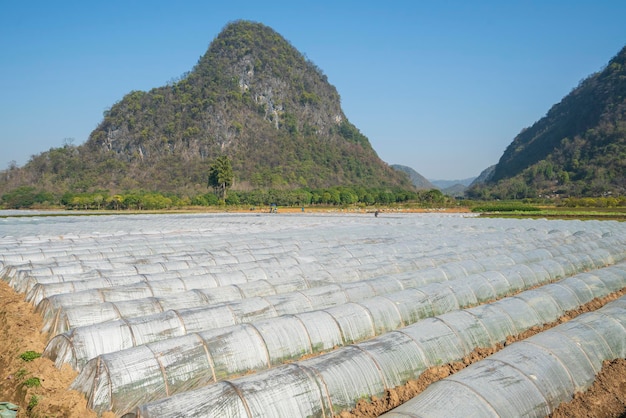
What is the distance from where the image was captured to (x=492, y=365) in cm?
618

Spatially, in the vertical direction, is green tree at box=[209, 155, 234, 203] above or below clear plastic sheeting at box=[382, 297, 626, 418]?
above

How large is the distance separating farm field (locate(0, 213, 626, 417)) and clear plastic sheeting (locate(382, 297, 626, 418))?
0.03m

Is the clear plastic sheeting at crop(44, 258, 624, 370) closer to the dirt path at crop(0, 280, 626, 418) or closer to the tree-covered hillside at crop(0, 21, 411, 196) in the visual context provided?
the dirt path at crop(0, 280, 626, 418)

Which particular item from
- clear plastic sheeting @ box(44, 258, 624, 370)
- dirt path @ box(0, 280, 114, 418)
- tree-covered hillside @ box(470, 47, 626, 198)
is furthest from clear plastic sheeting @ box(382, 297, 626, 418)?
tree-covered hillside @ box(470, 47, 626, 198)

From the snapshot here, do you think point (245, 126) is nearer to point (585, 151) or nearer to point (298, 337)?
point (585, 151)

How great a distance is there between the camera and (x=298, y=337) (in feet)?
25.5

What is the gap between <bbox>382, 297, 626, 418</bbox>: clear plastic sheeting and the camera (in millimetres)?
5273

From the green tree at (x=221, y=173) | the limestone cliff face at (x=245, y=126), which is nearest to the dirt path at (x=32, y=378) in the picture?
the green tree at (x=221, y=173)

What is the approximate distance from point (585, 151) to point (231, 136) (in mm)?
96861

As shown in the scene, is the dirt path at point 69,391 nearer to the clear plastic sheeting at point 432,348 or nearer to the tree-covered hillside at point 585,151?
the clear plastic sheeting at point 432,348

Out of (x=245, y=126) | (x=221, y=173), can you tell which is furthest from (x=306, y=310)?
(x=245, y=126)

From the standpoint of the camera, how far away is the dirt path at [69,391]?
6.06 metres

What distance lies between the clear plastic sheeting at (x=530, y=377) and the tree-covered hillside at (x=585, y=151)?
92455mm

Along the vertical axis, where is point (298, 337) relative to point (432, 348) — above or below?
above
